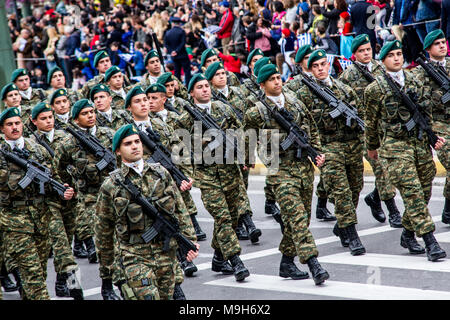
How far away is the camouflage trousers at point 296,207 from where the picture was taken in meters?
9.49

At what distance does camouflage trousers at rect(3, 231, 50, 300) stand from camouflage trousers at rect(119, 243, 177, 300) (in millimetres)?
1878

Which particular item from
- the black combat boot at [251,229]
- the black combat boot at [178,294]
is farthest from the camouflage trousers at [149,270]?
the black combat boot at [251,229]

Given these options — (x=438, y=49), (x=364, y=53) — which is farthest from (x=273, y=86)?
(x=364, y=53)

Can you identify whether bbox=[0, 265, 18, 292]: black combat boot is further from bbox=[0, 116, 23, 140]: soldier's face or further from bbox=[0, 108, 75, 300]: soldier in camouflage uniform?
Result: bbox=[0, 116, 23, 140]: soldier's face

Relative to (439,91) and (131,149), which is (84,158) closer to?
(131,149)

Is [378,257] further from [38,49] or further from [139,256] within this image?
[38,49]

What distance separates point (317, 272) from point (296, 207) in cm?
76

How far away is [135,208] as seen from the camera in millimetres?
7781

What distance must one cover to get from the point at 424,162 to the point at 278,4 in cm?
988

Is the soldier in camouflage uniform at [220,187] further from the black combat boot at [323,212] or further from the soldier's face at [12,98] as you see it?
the soldier's face at [12,98]

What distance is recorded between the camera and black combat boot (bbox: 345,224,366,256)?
10.8m

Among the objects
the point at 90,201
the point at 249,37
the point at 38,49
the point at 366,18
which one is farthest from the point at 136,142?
the point at 38,49

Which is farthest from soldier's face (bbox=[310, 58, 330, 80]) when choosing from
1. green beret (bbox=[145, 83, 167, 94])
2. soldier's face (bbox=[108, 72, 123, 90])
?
soldier's face (bbox=[108, 72, 123, 90])

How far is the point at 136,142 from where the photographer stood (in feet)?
26.7
